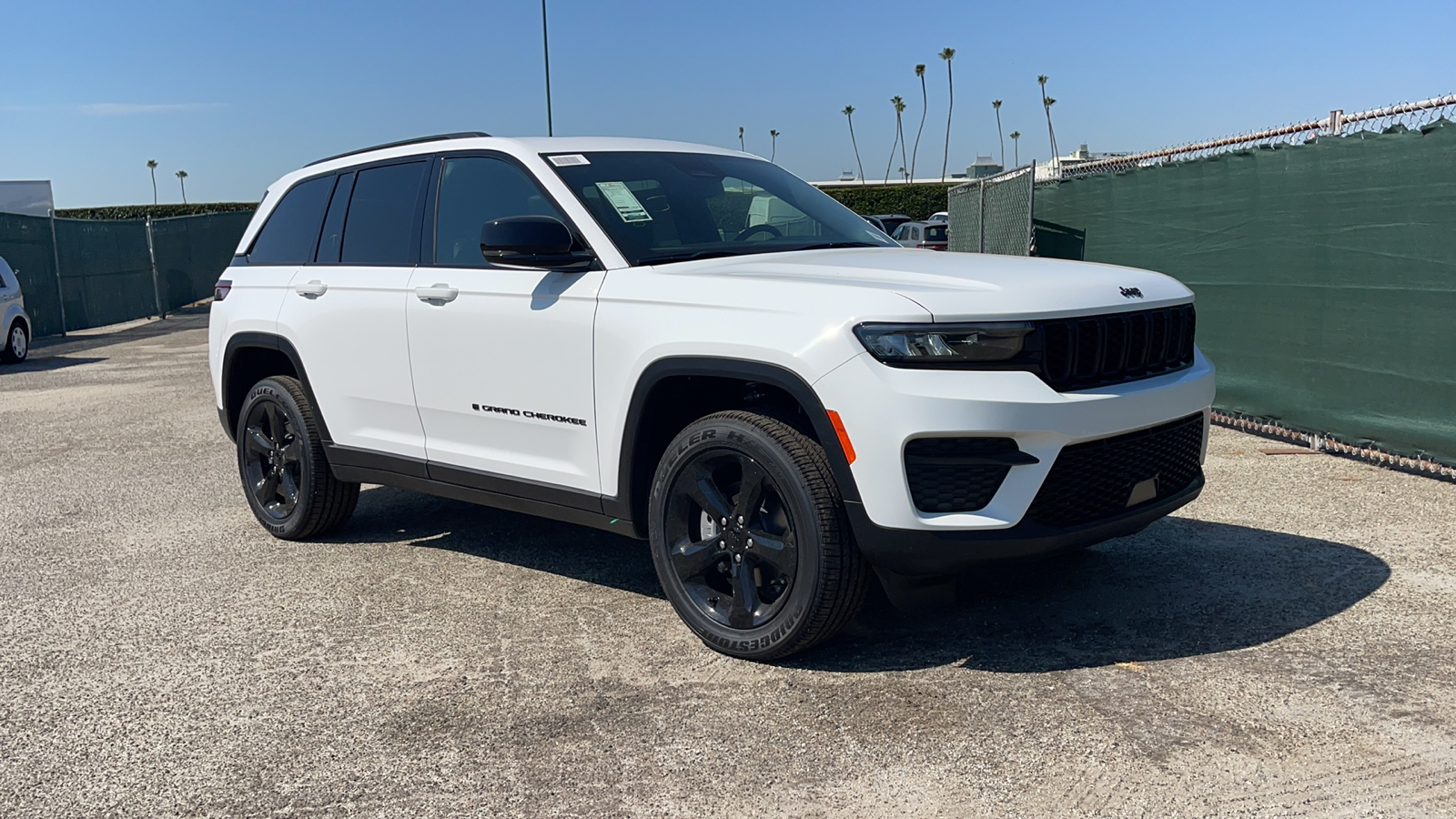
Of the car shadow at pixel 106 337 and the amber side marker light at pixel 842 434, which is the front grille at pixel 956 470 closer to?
the amber side marker light at pixel 842 434

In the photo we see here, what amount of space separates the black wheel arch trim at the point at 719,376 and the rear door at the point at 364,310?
4.17ft

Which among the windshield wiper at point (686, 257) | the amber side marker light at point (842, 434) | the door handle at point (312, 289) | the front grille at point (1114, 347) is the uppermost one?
the windshield wiper at point (686, 257)

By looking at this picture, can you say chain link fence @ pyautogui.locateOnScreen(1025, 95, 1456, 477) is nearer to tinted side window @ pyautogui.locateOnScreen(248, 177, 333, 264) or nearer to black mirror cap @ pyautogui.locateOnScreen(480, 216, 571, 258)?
black mirror cap @ pyautogui.locateOnScreen(480, 216, 571, 258)

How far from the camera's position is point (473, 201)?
5.13 meters

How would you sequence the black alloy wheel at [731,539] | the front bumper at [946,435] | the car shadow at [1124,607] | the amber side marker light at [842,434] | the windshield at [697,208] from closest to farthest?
the front bumper at [946,435] → the amber side marker light at [842,434] → the black alloy wheel at [731,539] → the car shadow at [1124,607] → the windshield at [697,208]

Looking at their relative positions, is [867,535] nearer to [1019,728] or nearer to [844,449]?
[844,449]

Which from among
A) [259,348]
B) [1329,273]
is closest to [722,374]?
[259,348]

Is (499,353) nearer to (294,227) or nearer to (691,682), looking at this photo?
(691,682)

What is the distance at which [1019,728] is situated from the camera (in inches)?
140

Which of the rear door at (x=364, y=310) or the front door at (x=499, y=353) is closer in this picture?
the front door at (x=499, y=353)

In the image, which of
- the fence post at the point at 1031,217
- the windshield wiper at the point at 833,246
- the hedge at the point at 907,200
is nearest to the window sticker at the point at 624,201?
the windshield wiper at the point at 833,246

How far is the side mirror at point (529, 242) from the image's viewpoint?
438cm

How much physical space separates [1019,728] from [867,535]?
0.72 metres

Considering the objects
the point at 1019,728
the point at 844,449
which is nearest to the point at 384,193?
the point at 844,449
